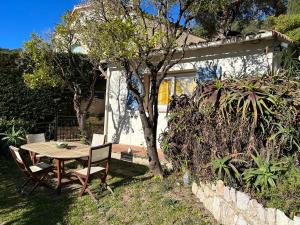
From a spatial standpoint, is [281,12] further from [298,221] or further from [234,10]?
[298,221]

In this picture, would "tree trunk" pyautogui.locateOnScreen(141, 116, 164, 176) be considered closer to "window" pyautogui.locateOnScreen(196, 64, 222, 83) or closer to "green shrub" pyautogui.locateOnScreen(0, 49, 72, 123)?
"window" pyautogui.locateOnScreen(196, 64, 222, 83)

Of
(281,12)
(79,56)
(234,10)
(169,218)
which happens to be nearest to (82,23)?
(79,56)

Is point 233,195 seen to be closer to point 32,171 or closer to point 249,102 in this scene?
point 249,102

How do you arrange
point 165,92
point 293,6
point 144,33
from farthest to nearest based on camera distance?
point 293,6
point 165,92
point 144,33

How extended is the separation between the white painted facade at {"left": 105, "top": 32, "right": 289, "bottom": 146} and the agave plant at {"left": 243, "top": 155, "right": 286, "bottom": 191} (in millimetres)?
2851

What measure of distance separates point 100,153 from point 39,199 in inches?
72.3

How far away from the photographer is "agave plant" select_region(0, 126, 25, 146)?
9955mm

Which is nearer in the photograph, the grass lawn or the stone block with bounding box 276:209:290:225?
the stone block with bounding box 276:209:290:225

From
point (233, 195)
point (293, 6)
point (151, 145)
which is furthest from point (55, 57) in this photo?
point (293, 6)

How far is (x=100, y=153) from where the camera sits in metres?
6.78

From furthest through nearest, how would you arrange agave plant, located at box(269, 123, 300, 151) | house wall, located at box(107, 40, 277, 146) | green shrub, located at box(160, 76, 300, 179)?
house wall, located at box(107, 40, 277, 146)
green shrub, located at box(160, 76, 300, 179)
agave plant, located at box(269, 123, 300, 151)

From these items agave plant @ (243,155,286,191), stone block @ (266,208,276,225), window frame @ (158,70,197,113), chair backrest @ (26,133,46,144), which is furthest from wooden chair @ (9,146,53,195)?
stone block @ (266,208,276,225)

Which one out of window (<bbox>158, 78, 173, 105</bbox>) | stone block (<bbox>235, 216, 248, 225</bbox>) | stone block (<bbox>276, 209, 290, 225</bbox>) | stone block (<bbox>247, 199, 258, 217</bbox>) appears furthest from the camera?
window (<bbox>158, 78, 173, 105</bbox>)

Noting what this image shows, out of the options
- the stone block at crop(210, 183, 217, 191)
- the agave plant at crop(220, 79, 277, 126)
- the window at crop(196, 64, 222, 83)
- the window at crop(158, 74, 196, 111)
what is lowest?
the stone block at crop(210, 183, 217, 191)
